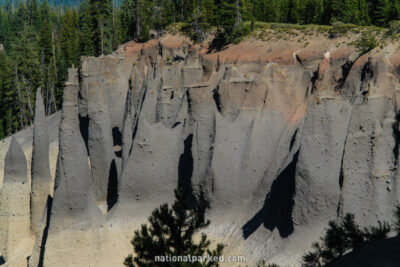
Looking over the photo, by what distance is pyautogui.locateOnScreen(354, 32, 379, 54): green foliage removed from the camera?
26.8m

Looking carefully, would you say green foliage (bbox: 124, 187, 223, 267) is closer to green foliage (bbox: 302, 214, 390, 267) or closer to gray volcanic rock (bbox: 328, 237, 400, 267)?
green foliage (bbox: 302, 214, 390, 267)

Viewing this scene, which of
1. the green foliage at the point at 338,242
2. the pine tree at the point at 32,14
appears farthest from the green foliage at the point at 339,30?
the pine tree at the point at 32,14

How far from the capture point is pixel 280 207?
55.7 feet

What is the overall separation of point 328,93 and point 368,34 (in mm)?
14905

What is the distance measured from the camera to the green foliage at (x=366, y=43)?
26806 millimetres

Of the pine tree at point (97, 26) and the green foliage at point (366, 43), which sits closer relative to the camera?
the green foliage at point (366, 43)

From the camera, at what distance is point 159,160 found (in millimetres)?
20672

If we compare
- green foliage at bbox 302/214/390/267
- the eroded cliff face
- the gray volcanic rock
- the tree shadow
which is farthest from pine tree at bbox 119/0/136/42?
the gray volcanic rock

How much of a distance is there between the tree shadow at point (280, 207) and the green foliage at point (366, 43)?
37.9 feet

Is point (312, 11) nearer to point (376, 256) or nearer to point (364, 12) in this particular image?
point (364, 12)

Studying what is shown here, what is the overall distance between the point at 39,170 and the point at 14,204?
1639 mm

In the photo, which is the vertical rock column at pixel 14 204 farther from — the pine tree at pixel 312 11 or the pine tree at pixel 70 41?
the pine tree at pixel 70 41

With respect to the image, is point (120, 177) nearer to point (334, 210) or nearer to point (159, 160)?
point (159, 160)

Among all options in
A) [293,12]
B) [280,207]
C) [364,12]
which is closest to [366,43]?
[280,207]
